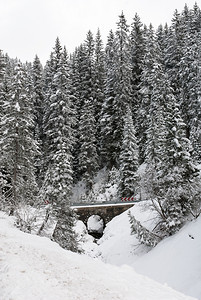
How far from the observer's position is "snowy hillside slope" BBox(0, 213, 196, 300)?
23.3 ft

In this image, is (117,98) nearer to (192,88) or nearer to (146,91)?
(146,91)

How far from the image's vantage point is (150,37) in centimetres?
4356

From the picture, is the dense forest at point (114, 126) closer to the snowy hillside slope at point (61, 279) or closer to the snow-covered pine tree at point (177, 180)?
the snow-covered pine tree at point (177, 180)

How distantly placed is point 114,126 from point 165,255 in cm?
2799

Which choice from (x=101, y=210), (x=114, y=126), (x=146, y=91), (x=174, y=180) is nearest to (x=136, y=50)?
(x=146, y=91)

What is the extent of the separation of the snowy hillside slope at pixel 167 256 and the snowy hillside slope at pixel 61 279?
12.7 ft

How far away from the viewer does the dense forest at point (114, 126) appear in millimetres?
19719

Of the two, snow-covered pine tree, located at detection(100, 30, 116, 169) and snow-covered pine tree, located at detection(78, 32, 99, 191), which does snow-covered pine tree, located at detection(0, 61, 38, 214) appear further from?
snow-covered pine tree, located at detection(100, 30, 116, 169)

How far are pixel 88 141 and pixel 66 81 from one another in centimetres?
875

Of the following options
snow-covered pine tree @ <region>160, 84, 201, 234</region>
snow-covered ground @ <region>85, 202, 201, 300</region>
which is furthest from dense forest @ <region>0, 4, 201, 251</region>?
snow-covered ground @ <region>85, 202, 201, 300</region>

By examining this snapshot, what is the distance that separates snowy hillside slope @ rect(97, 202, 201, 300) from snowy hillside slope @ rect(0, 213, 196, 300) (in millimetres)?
3878

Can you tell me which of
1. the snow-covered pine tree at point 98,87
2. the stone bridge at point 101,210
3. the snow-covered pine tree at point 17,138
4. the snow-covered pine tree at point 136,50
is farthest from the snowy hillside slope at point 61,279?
the snow-covered pine tree at point 136,50

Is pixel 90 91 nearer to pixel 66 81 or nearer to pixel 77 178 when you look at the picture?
pixel 66 81

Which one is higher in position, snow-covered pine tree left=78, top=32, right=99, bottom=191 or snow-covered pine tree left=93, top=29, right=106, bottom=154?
snow-covered pine tree left=93, top=29, right=106, bottom=154
